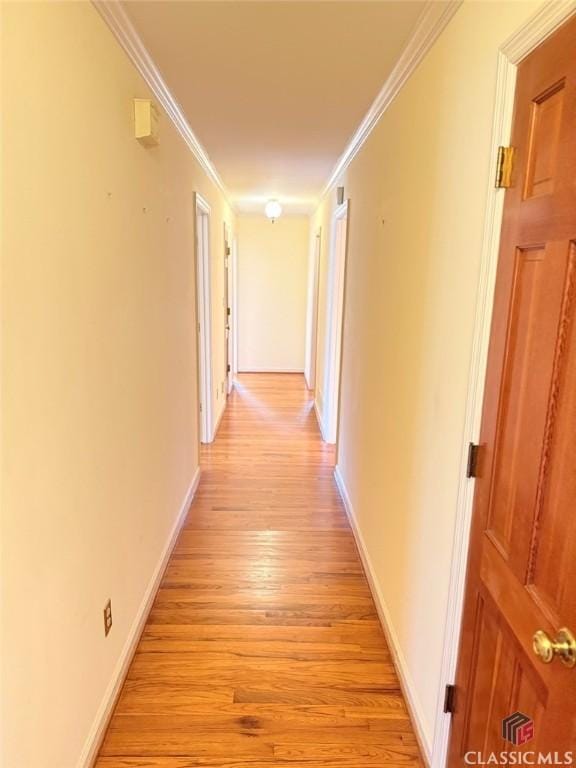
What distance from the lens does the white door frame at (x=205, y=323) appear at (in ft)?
12.9

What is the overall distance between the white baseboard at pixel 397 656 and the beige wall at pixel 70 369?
3.53 ft

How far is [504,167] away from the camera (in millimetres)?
1107

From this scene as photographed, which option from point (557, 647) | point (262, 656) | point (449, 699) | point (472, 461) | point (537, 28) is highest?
point (537, 28)

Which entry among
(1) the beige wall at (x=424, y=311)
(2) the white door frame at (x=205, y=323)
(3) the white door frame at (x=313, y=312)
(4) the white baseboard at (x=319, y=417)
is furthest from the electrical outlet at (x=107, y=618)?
(3) the white door frame at (x=313, y=312)

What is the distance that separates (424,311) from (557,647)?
3.64ft

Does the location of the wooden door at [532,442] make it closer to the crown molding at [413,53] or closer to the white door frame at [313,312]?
the crown molding at [413,53]

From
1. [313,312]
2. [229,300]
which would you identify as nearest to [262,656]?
[313,312]

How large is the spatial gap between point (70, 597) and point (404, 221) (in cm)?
179

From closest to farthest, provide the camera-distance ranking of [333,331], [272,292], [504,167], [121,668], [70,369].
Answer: [504,167]
[70,369]
[121,668]
[333,331]
[272,292]

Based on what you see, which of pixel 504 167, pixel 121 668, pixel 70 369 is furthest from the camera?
pixel 121 668

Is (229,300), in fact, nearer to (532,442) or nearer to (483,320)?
(483,320)

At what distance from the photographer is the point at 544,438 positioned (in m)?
0.95

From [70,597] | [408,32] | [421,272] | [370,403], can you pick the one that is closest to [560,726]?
[70,597]

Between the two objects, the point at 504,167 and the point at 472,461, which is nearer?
the point at 504,167
